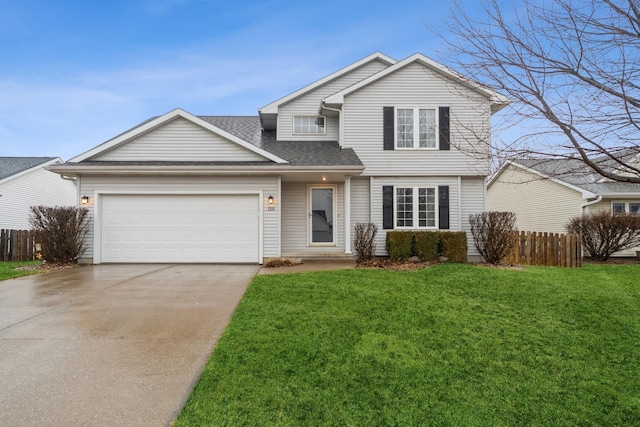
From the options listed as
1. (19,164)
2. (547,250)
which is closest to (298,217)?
(547,250)

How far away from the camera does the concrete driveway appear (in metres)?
2.76

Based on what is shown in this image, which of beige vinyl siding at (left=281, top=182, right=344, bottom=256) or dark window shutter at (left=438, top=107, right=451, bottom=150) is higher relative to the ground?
dark window shutter at (left=438, top=107, right=451, bottom=150)

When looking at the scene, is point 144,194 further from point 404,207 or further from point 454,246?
point 454,246

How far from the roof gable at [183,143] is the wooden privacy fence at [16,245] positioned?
5317 millimetres

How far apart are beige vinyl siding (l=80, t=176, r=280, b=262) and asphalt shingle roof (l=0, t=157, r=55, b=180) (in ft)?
43.9

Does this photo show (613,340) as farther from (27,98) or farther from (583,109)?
(27,98)

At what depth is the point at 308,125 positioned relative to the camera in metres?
13.7

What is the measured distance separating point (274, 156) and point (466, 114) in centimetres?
653

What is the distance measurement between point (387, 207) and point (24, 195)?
21015mm

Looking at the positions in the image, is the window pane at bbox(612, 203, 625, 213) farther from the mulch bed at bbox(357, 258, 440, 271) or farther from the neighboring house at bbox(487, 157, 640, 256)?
the mulch bed at bbox(357, 258, 440, 271)

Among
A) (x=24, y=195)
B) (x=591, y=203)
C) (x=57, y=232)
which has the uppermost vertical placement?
(x=24, y=195)

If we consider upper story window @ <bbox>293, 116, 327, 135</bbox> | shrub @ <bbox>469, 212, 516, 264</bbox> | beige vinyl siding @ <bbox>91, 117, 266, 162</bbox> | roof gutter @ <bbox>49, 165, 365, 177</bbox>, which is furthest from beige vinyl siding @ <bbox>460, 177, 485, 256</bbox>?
beige vinyl siding @ <bbox>91, 117, 266, 162</bbox>

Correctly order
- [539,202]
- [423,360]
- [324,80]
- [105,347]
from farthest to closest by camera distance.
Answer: [539,202] → [324,80] → [105,347] → [423,360]

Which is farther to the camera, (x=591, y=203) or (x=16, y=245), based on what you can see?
(x=591, y=203)
